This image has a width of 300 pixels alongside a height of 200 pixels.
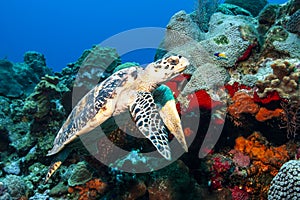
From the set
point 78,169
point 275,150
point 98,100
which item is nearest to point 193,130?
point 275,150

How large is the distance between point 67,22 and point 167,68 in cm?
12455

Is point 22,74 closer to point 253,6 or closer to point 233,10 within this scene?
point 233,10

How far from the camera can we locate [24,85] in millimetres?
8719

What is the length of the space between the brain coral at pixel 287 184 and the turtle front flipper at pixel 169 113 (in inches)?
51.5

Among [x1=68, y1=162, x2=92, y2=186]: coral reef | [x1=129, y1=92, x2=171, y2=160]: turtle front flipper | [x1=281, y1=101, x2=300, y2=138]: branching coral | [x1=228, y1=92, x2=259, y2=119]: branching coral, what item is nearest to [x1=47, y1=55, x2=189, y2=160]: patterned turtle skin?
[x1=129, y1=92, x2=171, y2=160]: turtle front flipper

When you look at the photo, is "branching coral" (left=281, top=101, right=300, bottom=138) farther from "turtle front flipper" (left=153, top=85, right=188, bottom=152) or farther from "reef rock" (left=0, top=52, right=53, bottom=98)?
"reef rock" (left=0, top=52, right=53, bottom=98)

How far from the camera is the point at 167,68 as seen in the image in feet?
9.89

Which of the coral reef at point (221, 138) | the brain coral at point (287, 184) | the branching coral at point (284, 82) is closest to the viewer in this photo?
the brain coral at point (287, 184)

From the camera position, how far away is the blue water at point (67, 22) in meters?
99.8

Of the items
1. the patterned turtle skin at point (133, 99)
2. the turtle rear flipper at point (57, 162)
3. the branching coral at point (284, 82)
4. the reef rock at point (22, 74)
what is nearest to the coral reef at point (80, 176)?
Answer: the turtle rear flipper at point (57, 162)

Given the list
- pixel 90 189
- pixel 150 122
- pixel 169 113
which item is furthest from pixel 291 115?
pixel 90 189

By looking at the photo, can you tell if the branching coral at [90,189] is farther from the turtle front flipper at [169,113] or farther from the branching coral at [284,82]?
the branching coral at [284,82]

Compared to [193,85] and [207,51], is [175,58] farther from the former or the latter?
[207,51]

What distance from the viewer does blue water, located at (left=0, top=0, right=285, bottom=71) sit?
99812 mm
